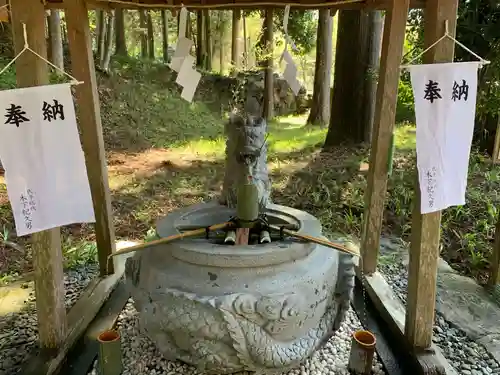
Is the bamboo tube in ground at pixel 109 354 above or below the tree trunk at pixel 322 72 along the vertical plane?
below

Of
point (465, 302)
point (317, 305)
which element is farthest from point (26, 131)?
point (465, 302)

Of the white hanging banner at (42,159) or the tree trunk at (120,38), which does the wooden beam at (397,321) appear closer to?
the white hanging banner at (42,159)

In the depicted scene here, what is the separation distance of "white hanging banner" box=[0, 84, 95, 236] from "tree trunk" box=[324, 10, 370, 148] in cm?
567

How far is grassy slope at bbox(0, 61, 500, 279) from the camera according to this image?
17.7 ft

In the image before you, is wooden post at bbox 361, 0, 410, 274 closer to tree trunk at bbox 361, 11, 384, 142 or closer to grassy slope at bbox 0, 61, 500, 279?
grassy slope at bbox 0, 61, 500, 279

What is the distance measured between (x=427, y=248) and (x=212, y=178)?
5028mm

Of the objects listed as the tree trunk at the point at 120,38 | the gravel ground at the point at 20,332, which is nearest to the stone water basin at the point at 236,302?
the gravel ground at the point at 20,332

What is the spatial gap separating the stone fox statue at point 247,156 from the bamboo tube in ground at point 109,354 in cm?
92

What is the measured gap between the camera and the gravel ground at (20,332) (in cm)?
314

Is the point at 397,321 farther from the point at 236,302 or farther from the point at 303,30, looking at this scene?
the point at 303,30

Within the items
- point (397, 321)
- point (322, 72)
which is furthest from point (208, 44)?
point (397, 321)

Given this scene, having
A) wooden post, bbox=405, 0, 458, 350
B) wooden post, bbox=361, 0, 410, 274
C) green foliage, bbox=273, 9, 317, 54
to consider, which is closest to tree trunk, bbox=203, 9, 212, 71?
green foliage, bbox=273, 9, 317, 54

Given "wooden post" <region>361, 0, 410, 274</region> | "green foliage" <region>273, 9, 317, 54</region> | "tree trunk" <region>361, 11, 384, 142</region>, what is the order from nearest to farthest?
"wooden post" <region>361, 0, 410, 274</region> < "tree trunk" <region>361, 11, 384, 142</region> < "green foliage" <region>273, 9, 317, 54</region>

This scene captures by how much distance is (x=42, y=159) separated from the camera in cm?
259
